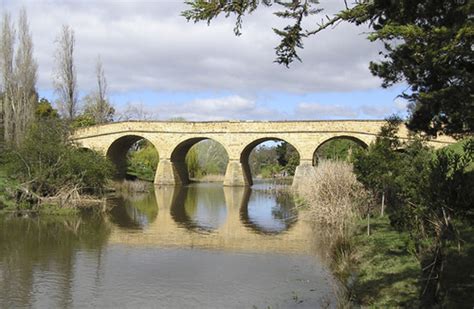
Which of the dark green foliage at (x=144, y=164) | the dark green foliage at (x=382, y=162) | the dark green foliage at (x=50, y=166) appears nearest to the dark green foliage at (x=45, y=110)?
the dark green foliage at (x=144, y=164)

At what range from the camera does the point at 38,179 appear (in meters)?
19.8

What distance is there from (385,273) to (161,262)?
15.1 feet

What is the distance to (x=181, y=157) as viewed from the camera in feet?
136

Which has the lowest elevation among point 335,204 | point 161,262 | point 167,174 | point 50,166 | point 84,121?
point 161,262

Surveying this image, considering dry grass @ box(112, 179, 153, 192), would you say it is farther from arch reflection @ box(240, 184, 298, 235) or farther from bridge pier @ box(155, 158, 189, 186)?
arch reflection @ box(240, 184, 298, 235)

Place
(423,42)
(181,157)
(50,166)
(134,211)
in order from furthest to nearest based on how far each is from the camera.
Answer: (181,157), (134,211), (50,166), (423,42)

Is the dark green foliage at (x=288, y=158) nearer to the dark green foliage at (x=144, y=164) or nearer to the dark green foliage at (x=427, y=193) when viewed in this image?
the dark green foliage at (x=144, y=164)

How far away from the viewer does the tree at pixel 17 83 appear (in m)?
29.9

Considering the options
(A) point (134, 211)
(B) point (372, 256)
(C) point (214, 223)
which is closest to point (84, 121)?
(A) point (134, 211)

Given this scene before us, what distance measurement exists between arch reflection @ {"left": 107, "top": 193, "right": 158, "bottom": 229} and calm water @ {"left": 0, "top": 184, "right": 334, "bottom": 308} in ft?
0.23

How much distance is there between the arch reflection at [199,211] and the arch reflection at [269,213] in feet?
3.22

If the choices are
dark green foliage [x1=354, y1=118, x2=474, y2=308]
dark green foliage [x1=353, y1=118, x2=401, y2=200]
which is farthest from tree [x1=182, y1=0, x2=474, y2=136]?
dark green foliage [x1=353, y1=118, x2=401, y2=200]

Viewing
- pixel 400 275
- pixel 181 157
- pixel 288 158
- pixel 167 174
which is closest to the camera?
pixel 400 275

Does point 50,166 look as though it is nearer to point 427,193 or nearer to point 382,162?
point 382,162
